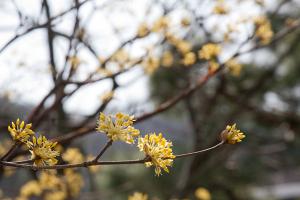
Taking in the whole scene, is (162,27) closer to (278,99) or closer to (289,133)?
(289,133)

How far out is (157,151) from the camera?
2.50ft

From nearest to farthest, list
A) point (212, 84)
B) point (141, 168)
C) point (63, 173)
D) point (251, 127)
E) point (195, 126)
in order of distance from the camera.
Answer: point (63, 173) < point (195, 126) < point (212, 84) < point (141, 168) < point (251, 127)

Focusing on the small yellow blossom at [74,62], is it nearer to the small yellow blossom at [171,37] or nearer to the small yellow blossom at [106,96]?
the small yellow blossom at [106,96]

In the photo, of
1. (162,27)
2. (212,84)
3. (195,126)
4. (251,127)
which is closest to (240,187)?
(251,127)

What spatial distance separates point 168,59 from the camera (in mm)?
2105

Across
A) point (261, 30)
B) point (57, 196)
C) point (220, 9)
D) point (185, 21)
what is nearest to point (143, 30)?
point (185, 21)

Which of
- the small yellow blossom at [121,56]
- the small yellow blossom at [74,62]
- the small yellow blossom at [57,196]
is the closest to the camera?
the small yellow blossom at [74,62]

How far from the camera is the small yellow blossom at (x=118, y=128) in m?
0.76

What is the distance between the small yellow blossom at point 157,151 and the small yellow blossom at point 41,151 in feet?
0.49

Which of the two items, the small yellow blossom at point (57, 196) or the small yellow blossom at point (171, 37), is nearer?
the small yellow blossom at point (171, 37)

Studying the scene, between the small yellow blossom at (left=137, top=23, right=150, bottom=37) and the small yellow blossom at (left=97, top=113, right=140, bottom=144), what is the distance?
2.90 feet

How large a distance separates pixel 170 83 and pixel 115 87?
2.92 metres

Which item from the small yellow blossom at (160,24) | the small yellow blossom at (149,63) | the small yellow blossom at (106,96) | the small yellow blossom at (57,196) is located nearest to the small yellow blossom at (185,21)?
the small yellow blossom at (160,24)

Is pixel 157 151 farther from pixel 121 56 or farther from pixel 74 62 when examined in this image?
pixel 121 56
